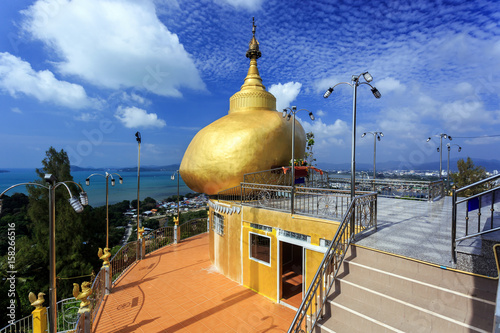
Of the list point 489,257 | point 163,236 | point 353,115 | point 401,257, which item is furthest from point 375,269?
point 163,236

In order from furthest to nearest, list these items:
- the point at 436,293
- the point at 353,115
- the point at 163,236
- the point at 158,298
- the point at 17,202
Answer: the point at 17,202
the point at 163,236
the point at 158,298
the point at 353,115
the point at 436,293

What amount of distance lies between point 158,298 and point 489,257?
10218 millimetres

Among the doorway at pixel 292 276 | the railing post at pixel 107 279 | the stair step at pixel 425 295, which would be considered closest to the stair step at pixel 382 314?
the stair step at pixel 425 295

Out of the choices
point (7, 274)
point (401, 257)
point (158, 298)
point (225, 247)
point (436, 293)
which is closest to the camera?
point (436, 293)

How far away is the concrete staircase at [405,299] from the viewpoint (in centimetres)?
364

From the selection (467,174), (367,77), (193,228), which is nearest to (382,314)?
(367,77)

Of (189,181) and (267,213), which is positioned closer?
(267,213)

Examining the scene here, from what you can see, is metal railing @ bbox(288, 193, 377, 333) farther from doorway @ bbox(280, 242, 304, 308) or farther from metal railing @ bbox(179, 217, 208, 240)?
metal railing @ bbox(179, 217, 208, 240)

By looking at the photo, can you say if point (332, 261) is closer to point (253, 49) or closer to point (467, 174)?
point (253, 49)

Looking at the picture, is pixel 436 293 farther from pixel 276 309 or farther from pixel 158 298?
pixel 158 298

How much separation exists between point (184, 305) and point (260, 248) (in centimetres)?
356

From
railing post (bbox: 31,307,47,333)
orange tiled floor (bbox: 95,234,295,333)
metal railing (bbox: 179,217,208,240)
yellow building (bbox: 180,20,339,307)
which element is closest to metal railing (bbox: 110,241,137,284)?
orange tiled floor (bbox: 95,234,295,333)

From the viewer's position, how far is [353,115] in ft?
21.1

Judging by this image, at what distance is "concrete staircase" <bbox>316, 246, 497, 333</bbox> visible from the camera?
3.64 meters
